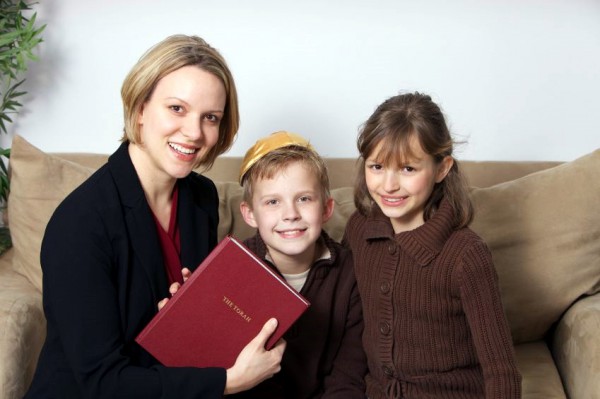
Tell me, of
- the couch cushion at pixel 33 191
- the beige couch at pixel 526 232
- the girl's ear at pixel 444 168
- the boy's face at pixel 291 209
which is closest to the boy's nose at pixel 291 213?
the boy's face at pixel 291 209

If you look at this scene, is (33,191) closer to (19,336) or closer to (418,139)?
(19,336)

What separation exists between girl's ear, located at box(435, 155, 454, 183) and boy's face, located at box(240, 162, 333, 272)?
0.30m

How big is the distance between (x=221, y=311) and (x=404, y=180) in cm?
52

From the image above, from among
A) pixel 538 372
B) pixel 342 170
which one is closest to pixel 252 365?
pixel 538 372

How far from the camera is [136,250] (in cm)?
174

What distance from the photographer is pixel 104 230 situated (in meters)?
1.68

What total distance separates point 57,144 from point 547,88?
1789mm

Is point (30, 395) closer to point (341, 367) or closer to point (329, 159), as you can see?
point (341, 367)

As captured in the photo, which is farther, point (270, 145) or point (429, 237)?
point (270, 145)

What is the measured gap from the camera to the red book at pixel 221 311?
1672mm

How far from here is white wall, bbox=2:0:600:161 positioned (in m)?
A: 2.77

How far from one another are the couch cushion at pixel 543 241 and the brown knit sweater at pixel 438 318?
55 cm

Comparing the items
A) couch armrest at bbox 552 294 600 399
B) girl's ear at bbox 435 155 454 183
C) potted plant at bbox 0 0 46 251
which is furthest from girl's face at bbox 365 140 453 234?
potted plant at bbox 0 0 46 251

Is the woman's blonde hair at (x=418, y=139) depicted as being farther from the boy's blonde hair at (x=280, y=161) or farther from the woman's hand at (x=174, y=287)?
the woman's hand at (x=174, y=287)
